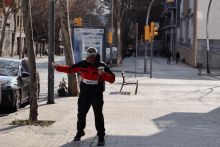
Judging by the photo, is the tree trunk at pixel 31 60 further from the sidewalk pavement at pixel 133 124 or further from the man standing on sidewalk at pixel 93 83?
the man standing on sidewalk at pixel 93 83

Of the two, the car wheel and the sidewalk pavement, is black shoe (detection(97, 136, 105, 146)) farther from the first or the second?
the car wheel

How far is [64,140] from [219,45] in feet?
103

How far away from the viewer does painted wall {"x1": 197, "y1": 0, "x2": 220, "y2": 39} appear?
35156mm

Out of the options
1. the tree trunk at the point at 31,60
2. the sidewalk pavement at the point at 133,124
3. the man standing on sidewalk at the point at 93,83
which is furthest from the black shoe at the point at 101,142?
the tree trunk at the point at 31,60

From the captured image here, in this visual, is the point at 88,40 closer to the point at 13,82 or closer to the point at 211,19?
the point at 13,82

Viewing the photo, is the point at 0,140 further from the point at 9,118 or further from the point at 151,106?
the point at 151,106

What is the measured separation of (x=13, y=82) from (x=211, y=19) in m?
28.6

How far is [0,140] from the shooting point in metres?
6.30

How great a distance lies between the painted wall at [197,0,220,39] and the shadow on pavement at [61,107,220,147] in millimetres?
27796

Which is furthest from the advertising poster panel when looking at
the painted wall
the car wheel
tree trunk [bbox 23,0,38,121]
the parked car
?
the painted wall

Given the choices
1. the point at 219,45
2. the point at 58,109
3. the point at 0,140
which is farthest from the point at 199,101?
the point at 219,45

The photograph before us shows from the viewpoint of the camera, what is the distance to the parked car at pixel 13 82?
31.8 feet

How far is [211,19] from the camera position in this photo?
35.2 m

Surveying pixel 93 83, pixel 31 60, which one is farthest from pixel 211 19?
pixel 93 83
